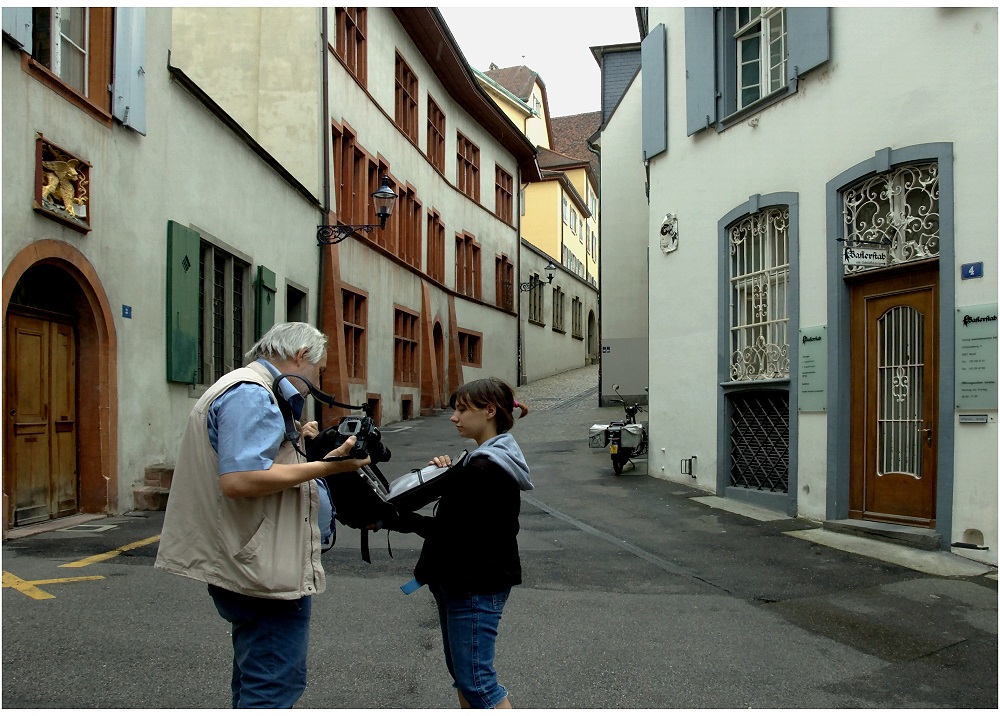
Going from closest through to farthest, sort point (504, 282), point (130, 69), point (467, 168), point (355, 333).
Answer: point (130, 69)
point (355, 333)
point (467, 168)
point (504, 282)

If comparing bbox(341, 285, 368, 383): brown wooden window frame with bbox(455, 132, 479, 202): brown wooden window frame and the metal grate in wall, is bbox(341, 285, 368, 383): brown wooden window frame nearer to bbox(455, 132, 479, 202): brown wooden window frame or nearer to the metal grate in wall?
bbox(455, 132, 479, 202): brown wooden window frame

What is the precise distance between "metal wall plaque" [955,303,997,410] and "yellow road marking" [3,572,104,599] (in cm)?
709

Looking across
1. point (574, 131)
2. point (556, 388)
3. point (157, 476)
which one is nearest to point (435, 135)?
point (556, 388)

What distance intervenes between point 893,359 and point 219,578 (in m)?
7.77

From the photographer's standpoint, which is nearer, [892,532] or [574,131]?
[892,532]

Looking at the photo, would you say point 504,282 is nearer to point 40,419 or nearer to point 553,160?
point 553,160

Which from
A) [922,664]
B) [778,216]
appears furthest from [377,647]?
[778,216]

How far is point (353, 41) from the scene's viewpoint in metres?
21.3

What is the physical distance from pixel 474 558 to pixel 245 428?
936mm

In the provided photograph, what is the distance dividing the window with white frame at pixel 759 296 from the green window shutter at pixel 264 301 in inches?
290

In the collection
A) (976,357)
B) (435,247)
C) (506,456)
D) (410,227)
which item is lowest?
(506,456)

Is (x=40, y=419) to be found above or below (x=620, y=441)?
above

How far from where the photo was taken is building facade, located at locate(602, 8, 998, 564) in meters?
8.20

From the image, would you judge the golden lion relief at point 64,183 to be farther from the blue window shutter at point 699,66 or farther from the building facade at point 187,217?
the blue window shutter at point 699,66
